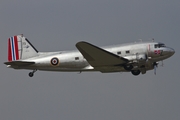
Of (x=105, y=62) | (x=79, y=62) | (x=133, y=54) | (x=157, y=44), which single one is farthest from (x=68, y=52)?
(x=157, y=44)

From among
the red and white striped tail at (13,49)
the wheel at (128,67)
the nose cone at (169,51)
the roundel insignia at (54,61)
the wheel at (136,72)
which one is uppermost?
the red and white striped tail at (13,49)

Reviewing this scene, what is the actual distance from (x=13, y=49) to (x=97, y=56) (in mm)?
7158

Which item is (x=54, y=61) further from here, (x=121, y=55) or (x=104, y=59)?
(x=121, y=55)

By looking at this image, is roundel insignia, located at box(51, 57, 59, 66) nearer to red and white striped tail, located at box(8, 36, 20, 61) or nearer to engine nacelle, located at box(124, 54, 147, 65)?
red and white striped tail, located at box(8, 36, 20, 61)

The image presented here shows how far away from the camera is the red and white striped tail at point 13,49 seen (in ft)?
90.3

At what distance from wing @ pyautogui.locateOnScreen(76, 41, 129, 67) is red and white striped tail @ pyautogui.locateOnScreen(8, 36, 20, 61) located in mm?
6104

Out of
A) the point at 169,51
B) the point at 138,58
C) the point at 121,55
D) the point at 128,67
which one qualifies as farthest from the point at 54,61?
the point at 169,51

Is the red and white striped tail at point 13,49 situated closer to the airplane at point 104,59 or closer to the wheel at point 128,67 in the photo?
the airplane at point 104,59

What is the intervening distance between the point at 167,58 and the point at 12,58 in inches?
435

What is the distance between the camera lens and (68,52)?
25875 mm

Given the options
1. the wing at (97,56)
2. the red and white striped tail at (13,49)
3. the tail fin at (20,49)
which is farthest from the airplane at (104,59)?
the red and white striped tail at (13,49)

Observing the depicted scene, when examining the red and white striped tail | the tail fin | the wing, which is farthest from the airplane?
the red and white striped tail

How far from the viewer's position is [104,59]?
2439cm

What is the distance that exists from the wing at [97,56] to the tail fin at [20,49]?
16.1 feet
